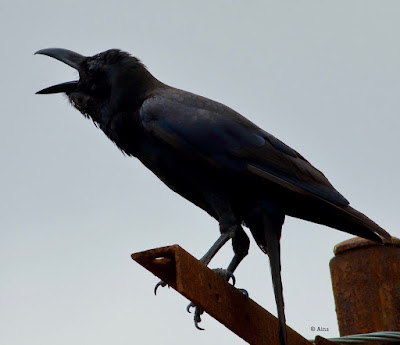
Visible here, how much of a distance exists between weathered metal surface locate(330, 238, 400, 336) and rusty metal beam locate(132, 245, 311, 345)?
0.31 m

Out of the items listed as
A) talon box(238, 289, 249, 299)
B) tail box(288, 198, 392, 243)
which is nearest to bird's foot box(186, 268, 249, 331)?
talon box(238, 289, 249, 299)

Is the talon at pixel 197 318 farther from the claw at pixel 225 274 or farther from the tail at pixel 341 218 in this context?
the tail at pixel 341 218

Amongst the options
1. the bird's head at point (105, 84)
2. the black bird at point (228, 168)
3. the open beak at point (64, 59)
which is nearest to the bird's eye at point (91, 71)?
the bird's head at point (105, 84)

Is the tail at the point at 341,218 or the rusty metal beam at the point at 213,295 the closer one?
the rusty metal beam at the point at 213,295

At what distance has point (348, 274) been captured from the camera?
13.4ft

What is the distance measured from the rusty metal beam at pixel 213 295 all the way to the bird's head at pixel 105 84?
5.93ft

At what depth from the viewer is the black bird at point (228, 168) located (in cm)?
436

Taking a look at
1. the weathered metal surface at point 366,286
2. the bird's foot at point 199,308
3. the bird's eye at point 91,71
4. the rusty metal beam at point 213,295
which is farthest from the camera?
the bird's eye at point 91,71

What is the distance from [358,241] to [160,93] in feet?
5.26

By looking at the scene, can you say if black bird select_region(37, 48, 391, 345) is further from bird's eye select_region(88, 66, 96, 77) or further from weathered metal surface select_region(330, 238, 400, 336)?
bird's eye select_region(88, 66, 96, 77)

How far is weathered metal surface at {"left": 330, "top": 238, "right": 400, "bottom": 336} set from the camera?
12.9 feet

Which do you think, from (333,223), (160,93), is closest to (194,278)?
(333,223)

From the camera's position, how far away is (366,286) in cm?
400

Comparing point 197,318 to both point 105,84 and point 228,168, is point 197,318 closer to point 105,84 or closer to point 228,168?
point 228,168
